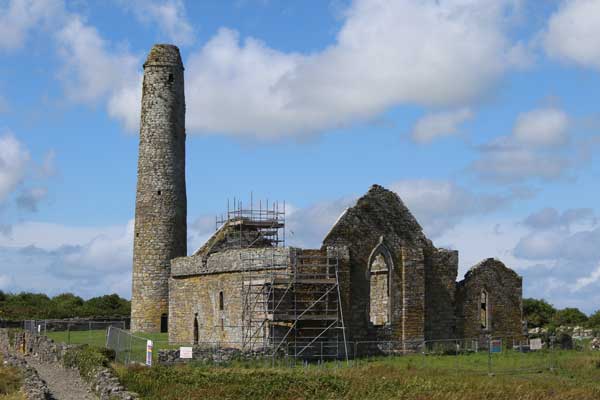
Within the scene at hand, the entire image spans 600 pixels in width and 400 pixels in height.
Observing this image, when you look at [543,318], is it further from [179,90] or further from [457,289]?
[179,90]

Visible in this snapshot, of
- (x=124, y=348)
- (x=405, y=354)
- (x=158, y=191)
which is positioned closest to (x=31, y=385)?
(x=124, y=348)

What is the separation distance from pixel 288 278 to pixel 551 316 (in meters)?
36.5

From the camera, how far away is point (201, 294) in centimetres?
4194

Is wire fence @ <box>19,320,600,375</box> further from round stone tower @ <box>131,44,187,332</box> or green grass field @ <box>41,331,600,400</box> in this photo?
round stone tower @ <box>131,44,187,332</box>

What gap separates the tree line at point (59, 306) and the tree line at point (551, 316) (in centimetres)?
2797

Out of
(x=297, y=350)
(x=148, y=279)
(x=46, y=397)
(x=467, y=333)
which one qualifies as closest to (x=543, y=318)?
(x=467, y=333)

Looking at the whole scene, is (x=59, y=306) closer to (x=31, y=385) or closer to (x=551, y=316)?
(x=551, y=316)

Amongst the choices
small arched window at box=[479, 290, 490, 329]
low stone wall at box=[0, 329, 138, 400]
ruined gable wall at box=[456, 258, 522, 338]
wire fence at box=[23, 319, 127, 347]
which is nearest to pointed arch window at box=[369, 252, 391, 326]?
ruined gable wall at box=[456, 258, 522, 338]

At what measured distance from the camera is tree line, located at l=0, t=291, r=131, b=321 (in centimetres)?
6406

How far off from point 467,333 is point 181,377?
60.1 feet

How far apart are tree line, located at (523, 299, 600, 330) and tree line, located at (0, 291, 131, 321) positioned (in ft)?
91.8

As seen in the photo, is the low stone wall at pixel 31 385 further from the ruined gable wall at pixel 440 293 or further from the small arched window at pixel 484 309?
the small arched window at pixel 484 309

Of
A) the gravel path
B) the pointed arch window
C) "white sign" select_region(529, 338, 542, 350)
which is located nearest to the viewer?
the gravel path

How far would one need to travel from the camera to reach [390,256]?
130ft
